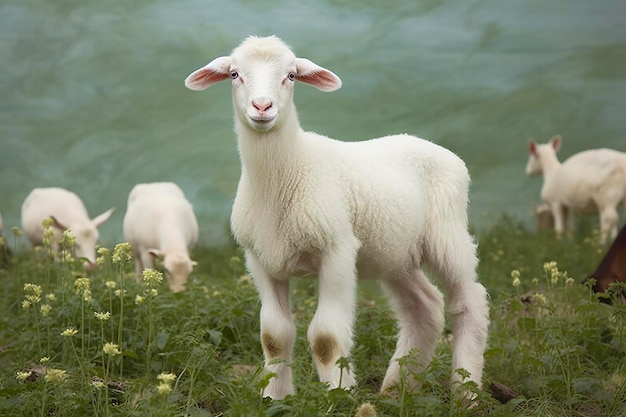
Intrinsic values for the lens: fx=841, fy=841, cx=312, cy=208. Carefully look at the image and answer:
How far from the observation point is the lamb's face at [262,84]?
3.91 metres

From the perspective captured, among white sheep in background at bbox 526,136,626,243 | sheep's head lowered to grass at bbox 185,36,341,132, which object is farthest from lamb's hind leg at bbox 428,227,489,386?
white sheep in background at bbox 526,136,626,243

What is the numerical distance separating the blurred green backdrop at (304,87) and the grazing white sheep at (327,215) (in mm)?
8783

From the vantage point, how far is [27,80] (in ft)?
45.4

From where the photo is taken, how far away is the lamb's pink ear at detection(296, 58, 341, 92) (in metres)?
4.27

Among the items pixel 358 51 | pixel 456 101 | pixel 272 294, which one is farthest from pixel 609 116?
pixel 272 294

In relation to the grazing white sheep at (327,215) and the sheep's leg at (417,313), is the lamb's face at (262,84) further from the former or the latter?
the sheep's leg at (417,313)

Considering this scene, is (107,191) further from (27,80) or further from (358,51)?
(358,51)

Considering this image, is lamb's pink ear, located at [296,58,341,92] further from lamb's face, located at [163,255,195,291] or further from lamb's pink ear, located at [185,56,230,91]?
lamb's face, located at [163,255,195,291]

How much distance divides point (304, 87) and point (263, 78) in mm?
10859

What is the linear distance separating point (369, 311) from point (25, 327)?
2.35 meters

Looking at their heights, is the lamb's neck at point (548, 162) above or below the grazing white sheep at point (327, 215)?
above

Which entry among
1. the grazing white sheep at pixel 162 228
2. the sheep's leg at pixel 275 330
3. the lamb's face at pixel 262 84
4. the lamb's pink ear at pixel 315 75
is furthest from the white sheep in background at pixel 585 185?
the lamb's face at pixel 262 84

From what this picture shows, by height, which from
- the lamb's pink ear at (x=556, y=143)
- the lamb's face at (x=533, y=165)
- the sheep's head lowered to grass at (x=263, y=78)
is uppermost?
the lamb's pink ear at (x=556, y=143)

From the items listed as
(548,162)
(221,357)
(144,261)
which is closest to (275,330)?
(221,357)
